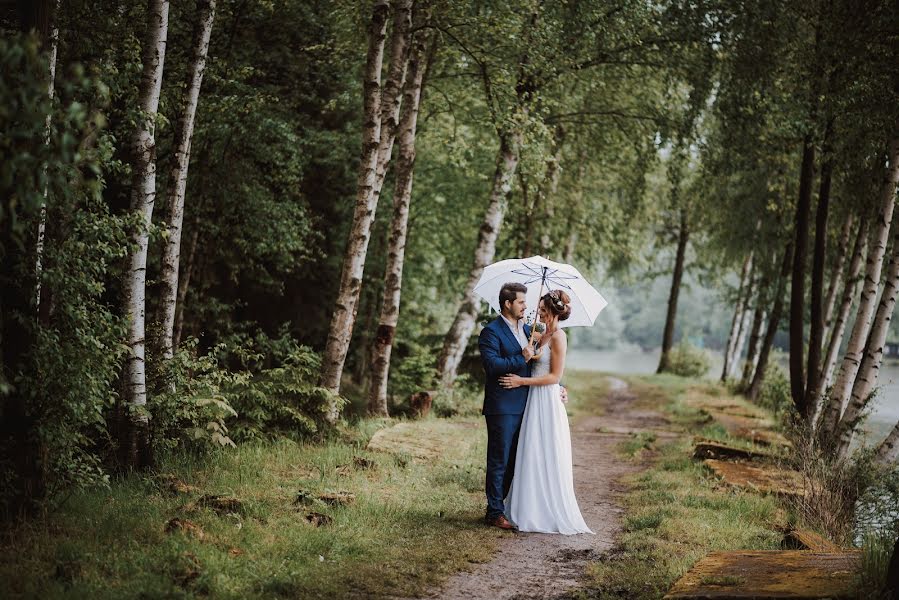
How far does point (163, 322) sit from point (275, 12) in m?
7.84

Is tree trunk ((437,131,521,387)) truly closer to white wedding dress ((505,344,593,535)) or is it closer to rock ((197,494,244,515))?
white wedding dress ((505,344,593,535))

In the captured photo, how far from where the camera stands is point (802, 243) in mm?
13984

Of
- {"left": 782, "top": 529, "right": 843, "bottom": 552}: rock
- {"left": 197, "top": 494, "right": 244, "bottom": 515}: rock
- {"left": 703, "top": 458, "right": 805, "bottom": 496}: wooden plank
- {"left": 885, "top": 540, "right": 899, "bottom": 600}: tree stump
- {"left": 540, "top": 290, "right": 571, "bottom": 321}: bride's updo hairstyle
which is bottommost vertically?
{"left": 197, "top": 494, "right": 244, "bottom": 515}: rock

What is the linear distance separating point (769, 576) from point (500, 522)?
2602 mm

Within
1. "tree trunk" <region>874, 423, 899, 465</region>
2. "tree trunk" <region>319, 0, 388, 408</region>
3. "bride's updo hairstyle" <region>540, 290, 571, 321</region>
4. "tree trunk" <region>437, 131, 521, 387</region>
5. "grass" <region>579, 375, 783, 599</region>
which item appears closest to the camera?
"grass" <region>579, 375, 783, 599</region>

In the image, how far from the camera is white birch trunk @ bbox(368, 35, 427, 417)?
43.8 feet

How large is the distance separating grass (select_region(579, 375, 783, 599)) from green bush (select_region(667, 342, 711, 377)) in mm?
20052

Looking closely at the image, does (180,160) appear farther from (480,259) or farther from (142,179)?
(480,259)

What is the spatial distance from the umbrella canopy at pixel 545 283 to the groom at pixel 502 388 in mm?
610

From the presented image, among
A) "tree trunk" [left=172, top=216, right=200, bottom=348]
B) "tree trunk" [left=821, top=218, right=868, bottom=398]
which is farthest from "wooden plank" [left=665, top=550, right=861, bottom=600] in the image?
"tree trunk" [left=172, top=216, right=200, bottom=348]

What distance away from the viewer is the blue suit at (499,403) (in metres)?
7.29

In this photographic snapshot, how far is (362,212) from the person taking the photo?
11.2 meters

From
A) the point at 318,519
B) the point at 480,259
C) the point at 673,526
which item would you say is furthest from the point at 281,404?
the point at 480,259

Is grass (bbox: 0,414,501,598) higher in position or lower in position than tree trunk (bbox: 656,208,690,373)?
lower
